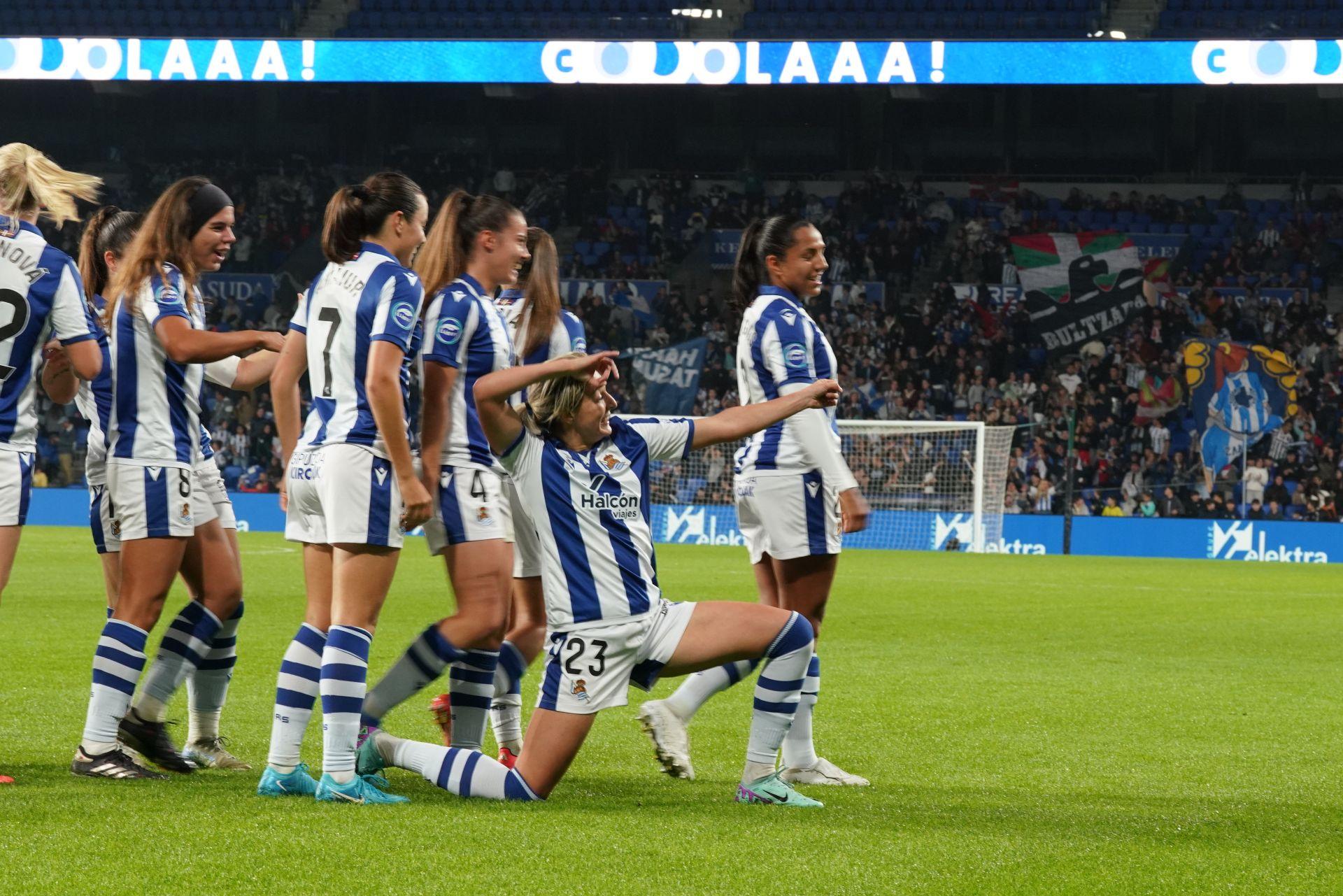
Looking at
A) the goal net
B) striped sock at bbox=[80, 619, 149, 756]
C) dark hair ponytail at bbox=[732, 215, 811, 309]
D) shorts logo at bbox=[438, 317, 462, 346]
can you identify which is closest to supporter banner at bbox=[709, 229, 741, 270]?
the goal net

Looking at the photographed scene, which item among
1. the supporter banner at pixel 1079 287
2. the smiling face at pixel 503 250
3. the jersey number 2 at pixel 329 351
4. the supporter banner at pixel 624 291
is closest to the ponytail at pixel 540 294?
the smiling face at pixel 503 250

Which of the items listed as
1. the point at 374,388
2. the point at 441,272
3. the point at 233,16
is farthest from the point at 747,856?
the point at 233,16

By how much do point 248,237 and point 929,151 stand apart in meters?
13.5

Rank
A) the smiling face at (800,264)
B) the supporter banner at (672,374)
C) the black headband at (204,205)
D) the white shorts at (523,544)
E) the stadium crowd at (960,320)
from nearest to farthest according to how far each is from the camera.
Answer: the black headband at (204,205) < the white shorts at (523,544) < the smiling face at (800,264) < the stadium crowd at (960,320) < the supporter banner at (672,374)

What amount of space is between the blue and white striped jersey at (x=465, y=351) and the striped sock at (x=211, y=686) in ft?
3.53

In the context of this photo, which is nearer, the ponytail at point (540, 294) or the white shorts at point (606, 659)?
the white shorts at point (606, 659)

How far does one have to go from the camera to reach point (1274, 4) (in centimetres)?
2497

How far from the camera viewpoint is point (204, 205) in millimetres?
4973

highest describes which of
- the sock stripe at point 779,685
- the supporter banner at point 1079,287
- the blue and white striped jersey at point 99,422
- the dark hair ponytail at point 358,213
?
the supporter banner at point 1079,287

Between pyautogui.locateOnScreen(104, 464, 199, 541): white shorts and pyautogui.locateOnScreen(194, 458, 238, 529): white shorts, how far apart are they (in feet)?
0.60

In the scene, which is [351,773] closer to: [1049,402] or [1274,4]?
[1049,402]

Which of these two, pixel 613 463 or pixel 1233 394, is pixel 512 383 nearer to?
pixel 613 463

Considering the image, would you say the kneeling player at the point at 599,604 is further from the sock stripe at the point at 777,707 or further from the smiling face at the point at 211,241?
the smiling face at the point at 211,241

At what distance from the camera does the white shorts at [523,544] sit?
200 inches
